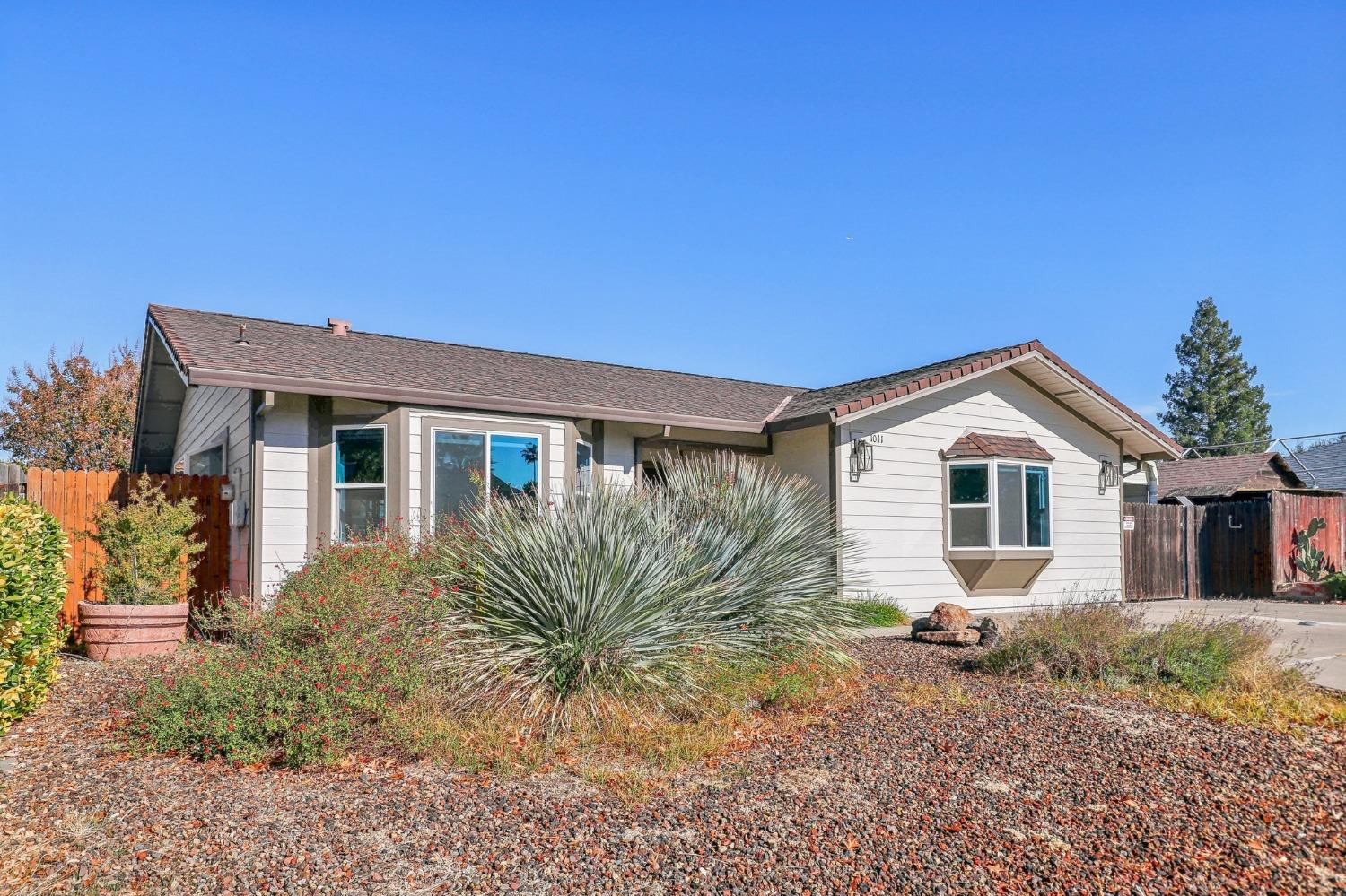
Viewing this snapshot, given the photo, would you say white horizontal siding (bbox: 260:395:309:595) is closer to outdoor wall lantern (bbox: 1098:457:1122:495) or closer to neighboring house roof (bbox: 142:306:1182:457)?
neighboring house roof (bbox: 142:306:1182:457)

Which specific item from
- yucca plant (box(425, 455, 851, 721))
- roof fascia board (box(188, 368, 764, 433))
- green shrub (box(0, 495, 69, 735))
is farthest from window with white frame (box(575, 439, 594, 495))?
green shrub (box(0, 495, 69, 735))

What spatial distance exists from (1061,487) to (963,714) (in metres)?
9.15

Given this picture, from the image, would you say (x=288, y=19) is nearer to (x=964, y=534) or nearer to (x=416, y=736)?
(x=416, y=736)

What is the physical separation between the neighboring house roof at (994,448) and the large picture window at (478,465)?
6.53 m

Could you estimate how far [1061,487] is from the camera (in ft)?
45.7

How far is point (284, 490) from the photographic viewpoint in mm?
9406

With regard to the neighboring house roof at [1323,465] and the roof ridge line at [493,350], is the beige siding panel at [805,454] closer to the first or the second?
the roof ridge line at [493,350]

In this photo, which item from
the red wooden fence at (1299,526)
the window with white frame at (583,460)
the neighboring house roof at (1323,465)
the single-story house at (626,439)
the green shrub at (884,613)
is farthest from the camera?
the neighboring house roof at (1323,465)

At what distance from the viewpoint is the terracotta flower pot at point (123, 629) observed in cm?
808

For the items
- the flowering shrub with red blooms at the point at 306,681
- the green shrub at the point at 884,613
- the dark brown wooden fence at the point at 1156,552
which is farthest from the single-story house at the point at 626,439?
the dark brown wooden fence at the point at 1156,552

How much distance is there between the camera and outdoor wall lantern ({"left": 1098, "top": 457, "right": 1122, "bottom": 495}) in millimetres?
14492

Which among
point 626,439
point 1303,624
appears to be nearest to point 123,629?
point 626,439

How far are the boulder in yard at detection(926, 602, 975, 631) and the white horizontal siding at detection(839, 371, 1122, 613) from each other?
156 centimetres

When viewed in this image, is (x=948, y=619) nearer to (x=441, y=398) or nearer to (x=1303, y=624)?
(x=1303, y=624)
